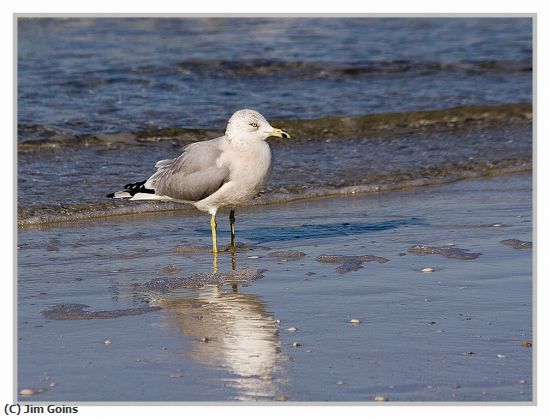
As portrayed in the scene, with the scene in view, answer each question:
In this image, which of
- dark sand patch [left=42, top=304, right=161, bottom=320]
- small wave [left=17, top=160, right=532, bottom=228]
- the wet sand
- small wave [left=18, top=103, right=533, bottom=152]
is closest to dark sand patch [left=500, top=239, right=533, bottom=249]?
the wet sand

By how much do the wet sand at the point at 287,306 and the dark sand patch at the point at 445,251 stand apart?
2 centimetres

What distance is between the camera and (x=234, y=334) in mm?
5383

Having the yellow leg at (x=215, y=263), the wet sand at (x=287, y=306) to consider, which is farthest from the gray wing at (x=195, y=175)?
the yellow leg at (x=215, y=263)

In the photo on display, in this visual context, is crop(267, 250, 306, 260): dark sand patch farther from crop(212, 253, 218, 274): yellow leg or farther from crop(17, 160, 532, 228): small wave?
crop(17, 160, 532, 228): small wave

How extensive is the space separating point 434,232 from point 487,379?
3092 millimetres

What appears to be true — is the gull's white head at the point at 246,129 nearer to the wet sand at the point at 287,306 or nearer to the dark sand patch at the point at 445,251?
the wet sand at the point at 287,306

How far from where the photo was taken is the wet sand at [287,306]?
15.5ft

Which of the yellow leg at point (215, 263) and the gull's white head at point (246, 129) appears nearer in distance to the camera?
the yellow leg at point (215, 263)

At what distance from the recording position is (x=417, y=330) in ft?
17.9

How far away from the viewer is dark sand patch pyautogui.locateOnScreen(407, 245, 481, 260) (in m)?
7.02

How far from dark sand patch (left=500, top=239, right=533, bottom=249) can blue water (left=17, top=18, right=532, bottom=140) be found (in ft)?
17.6

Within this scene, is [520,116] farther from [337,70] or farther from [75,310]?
[75,310]

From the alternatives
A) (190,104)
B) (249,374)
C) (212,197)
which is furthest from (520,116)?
(249,374)

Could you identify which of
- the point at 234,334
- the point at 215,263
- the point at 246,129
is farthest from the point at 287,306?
the point at 246,129
